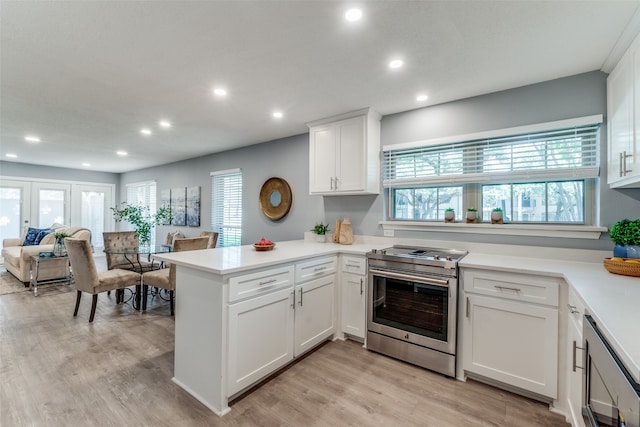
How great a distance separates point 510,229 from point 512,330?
0.93m

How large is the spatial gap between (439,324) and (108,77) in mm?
3535

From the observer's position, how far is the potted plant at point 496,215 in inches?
104

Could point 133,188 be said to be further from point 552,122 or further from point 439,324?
point 552,122

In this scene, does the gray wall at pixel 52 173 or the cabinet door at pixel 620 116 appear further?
the gray wall at pixel 52 173

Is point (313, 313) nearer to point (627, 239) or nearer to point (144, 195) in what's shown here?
point (627, 239)

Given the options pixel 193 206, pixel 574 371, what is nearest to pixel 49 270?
pixel 193 206

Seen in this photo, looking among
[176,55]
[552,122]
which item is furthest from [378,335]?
[176,55]

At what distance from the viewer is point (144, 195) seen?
7.36 m

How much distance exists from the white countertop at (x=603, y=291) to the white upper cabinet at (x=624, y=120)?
0.64m

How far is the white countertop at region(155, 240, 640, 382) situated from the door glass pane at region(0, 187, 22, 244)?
743cm

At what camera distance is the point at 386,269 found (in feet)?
8.43

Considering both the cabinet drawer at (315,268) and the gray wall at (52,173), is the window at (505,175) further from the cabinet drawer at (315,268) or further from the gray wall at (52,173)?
the gray wall at (52,173)

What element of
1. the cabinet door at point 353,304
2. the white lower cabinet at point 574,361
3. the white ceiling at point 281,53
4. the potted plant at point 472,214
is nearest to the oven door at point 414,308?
the cabinet door at point 353,304

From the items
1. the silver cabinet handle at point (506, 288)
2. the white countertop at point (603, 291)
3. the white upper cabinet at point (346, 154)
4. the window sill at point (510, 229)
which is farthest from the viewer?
the white upper cabinet at point (346, 154)
